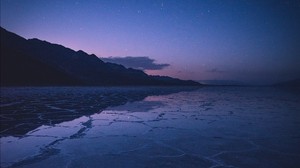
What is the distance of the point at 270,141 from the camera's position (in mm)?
3664

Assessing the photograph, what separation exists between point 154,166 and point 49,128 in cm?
278

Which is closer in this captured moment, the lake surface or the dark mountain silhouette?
the lake surface

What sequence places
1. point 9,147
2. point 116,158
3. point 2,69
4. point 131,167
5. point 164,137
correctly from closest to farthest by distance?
point 131,167
point 116,158
point 9,147
point 164,137
point 2,69

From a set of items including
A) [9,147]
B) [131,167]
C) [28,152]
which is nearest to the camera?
[131,167]

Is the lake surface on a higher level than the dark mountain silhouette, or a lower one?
lower

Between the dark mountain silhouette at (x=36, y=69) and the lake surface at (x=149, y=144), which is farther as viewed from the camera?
the dark mountain silhouette at (x=36, y=69)

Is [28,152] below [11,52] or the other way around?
below

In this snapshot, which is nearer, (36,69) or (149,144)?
(149,144)

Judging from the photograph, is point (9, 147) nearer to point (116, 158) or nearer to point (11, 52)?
point (116, 158)

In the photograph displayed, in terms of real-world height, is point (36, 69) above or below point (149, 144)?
above

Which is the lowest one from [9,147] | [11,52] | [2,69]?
[9,147]

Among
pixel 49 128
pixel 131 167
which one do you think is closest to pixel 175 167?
pixel 131 167

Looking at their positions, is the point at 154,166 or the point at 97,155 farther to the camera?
the point at 97,155

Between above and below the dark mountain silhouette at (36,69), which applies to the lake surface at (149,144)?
below
